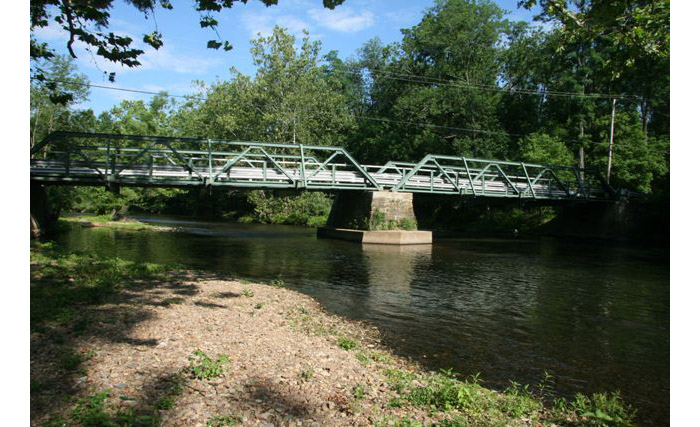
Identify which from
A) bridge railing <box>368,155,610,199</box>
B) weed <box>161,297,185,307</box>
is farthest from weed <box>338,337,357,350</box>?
bridge railing <box>368,155,610,199</box>

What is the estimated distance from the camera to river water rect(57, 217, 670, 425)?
7.36m

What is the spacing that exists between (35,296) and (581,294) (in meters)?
13.6

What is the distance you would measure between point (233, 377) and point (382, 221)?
80.9 ft

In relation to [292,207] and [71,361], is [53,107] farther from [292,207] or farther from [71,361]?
[71,361]

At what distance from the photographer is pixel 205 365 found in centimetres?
559

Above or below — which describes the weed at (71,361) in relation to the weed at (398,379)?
above

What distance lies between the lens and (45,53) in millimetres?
10891

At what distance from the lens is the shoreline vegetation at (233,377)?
4582mm

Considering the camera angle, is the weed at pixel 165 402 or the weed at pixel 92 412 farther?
the weed at pixel 165 402

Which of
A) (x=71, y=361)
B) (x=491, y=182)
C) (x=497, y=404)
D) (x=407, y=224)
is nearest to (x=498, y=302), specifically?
(x=497, y=404)

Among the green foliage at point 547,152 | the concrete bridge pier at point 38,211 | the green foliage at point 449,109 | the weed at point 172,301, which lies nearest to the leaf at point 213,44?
the weed at point 172,301

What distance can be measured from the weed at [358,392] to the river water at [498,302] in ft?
6.95

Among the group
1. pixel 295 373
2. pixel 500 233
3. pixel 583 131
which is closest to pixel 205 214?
pixel 500 233

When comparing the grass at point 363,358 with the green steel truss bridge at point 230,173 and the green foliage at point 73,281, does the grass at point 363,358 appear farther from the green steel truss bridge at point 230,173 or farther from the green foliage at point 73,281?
the green steel truss bridge at point 230,173
